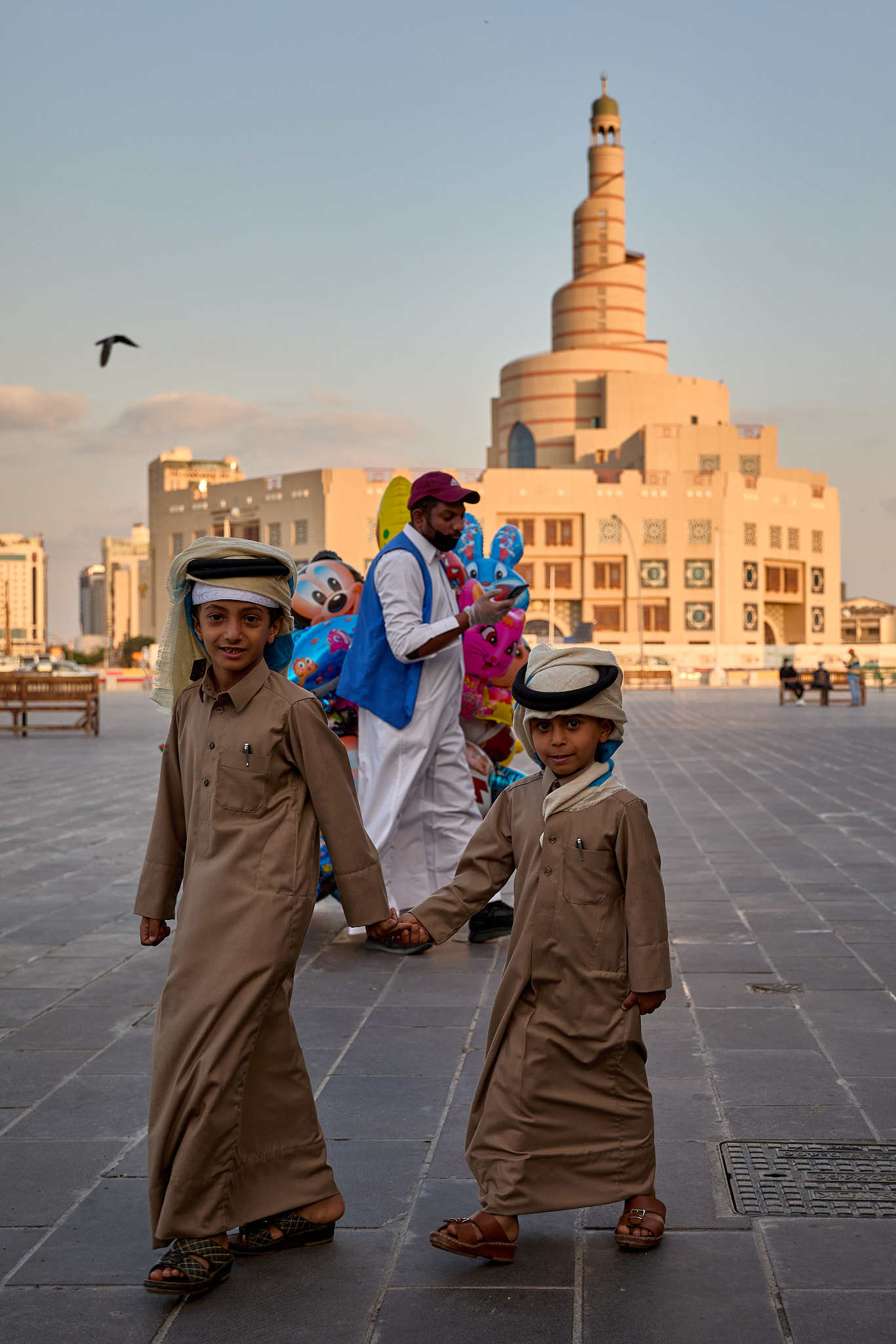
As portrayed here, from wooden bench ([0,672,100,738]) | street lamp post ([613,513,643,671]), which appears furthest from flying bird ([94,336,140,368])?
street lamp post ([613,513,643,671])

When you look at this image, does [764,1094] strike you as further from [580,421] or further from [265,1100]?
[580,421]

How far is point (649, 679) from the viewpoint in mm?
48312

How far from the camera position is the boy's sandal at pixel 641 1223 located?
111 inches

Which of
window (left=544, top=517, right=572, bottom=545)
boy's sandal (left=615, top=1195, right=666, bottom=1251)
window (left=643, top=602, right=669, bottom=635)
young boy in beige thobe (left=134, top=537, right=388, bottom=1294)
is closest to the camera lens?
young boy in beige thobe (left=134, top=537, right=388, bottom=1294)

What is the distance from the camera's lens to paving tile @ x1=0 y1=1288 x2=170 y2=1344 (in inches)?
98.4

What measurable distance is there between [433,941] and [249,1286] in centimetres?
77

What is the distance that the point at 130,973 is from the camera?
5.49m

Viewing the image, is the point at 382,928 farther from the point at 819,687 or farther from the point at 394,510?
the point at 819,687

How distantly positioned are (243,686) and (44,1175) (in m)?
1.36

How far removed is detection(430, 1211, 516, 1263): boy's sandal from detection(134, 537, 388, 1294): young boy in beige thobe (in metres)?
0.26

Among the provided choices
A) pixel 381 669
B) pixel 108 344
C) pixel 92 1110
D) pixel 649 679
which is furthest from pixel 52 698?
pixel 649 679

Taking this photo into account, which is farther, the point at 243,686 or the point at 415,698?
the point at 415,698

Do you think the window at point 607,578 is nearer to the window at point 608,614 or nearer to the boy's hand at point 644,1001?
the window at point 608,614

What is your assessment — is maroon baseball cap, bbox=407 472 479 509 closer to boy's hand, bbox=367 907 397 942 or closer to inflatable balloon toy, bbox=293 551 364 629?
inflatable balloon toy, bbox=293 551 364 629
